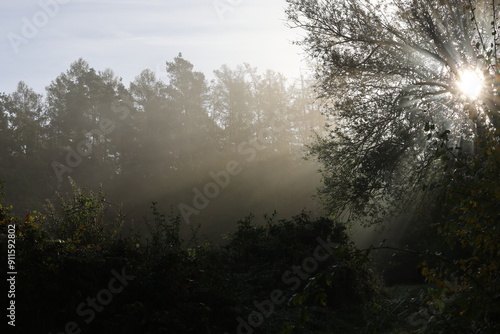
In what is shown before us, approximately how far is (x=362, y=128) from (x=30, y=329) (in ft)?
35.9

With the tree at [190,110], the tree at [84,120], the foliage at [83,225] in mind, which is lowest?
the foliage at [83,225]

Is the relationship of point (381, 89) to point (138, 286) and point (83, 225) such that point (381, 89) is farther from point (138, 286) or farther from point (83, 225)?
point (138, 286)

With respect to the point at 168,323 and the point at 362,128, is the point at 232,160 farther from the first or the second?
the point at 168,323

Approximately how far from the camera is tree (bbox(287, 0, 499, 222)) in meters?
13.8

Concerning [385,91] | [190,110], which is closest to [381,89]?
[385,91]

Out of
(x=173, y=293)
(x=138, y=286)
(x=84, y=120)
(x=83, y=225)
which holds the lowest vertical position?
(x=173, y=293)

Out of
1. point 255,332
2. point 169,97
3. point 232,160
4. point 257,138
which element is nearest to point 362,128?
point 255,332

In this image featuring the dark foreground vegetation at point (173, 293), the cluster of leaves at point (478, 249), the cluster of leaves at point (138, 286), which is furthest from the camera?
the cluster of leaves at point (138, 286)

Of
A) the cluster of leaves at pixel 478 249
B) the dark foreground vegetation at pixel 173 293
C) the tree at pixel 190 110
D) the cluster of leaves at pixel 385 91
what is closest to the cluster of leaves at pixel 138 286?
the dark foreground vegetation at pixel 173 293

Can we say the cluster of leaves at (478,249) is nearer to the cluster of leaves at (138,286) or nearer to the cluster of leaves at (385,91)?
the cluster of leaves at (138,286)

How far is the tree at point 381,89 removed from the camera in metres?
13.8

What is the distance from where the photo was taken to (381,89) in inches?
582

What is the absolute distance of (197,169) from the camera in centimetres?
4359

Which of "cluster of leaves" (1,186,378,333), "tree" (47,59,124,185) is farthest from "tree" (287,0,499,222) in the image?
"tree" (47,59,124,185)
